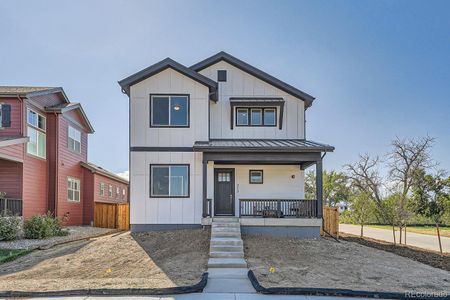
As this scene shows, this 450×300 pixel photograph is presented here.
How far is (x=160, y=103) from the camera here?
15.6 metres

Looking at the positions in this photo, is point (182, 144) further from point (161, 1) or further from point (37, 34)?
point (37, 34)

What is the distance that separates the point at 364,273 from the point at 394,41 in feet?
41.5

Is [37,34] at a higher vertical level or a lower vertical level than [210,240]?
higher

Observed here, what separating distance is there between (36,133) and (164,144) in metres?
7.82

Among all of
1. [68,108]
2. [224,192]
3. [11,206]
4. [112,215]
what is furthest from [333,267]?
[68,108]

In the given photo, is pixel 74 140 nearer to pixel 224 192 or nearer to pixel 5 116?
pixel 5 116

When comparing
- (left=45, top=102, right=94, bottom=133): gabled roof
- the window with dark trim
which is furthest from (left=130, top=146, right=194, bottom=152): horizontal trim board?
(left=45, top=102, right=94, bottom=133): gabled roof

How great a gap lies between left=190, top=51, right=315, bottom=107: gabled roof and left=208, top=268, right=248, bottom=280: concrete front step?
9.82m

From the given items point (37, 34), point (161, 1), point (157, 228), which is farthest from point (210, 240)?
point (37, 34)

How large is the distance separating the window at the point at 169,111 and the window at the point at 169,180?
1793 mm

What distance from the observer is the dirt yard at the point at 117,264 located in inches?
323

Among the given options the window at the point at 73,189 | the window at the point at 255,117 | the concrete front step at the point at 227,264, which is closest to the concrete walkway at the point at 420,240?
the window at the point at 255,117

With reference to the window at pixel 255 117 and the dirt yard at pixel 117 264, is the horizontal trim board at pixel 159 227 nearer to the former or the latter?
the dirt yard at pixel 117 264

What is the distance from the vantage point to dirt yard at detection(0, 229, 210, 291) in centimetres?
820
